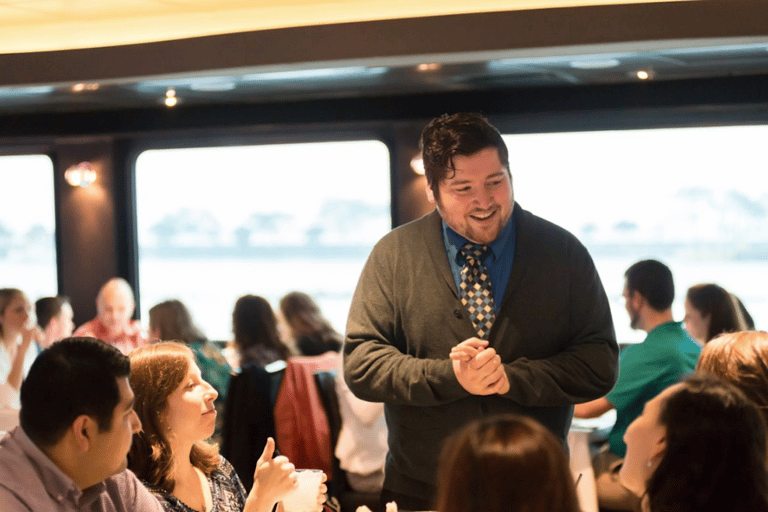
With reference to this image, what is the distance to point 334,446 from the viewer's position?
4.47 metres

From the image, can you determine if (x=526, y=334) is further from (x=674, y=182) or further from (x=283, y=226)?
(x=283, y=226)

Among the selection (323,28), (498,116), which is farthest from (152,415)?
(498,116)

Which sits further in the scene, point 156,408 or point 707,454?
point 156,408

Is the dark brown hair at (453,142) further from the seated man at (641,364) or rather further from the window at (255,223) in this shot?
the window at (255,223)

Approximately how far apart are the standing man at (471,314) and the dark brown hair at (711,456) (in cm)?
46

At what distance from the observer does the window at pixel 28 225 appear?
7.63 m

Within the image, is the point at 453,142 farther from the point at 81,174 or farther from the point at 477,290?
the point at 81,174

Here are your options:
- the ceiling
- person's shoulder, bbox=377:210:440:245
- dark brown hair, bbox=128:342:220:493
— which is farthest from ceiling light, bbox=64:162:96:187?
person's shoulder, bbox=377:210:440:245

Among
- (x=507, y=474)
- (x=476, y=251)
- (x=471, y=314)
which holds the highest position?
(x=476, y=251)

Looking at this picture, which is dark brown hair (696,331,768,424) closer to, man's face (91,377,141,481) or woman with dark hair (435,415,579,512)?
woman with dark hair (435,415,579,512)

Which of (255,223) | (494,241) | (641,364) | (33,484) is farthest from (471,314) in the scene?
(255,223)

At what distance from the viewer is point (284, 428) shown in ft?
14.8

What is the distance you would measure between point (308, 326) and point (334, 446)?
938 mm

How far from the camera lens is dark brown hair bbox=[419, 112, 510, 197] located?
2074 mm
